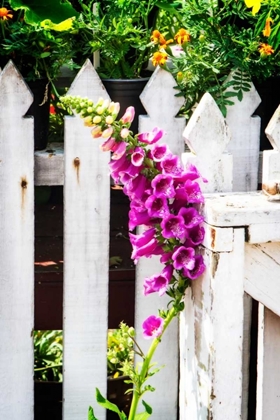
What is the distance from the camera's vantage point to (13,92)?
7.84ft

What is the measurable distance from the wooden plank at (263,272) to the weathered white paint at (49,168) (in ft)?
1.99

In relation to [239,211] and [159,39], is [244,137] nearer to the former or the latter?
[159,39]

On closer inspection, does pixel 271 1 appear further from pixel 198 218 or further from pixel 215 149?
pixel 198 218

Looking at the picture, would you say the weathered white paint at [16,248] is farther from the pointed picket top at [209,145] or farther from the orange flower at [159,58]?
the pointed picket top at [209,145]

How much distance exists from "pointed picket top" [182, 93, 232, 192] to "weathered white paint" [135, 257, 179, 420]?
425 mm

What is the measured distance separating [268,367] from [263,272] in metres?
0.40

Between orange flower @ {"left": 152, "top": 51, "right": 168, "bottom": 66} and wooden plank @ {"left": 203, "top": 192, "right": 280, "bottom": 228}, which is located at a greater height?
orange flower @ {"left": 152, "top": 51, "right": 168, "bottom": 66}

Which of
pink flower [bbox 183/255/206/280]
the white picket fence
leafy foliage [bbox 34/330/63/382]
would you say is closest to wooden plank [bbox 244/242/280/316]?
the white picket fence

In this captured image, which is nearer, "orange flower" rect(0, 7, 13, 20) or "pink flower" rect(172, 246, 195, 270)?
"pink flower" rect(172, 246, 195, 270)

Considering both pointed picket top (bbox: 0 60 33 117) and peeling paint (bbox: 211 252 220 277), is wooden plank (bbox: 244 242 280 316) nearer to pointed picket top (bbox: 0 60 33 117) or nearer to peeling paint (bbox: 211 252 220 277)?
peeling paint (bbox: 211 252 220 277)

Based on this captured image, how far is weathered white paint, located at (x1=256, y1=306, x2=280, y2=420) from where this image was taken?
2.43 m

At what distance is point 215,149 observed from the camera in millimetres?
2197

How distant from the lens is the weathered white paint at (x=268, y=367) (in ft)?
7.96

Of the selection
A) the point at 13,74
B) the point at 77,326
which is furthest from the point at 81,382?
the point at 13,74
